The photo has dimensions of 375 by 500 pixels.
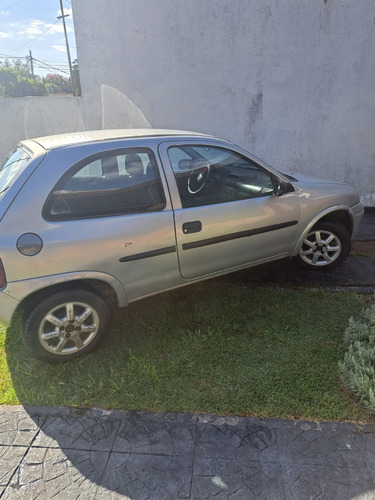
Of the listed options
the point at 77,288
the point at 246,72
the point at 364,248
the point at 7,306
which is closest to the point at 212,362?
the point at 77,288

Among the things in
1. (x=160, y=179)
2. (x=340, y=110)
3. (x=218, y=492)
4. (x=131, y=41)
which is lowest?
(x=218, y=492)

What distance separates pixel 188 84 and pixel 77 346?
175 inches

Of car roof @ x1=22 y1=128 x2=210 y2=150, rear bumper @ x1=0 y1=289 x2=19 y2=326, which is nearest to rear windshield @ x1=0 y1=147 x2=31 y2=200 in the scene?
car roof @ x1=22 y1=128 x2=210 y2=150

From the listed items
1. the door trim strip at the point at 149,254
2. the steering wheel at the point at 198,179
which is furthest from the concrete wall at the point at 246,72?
the door trim strip at the point at 149,254

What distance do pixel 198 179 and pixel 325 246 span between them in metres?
1.74

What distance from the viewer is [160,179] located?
2.93 metres

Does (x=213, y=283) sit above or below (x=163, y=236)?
below

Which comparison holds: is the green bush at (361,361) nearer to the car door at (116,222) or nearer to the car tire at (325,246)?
the car tire at (325,246)

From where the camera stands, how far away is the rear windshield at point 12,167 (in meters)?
2.61

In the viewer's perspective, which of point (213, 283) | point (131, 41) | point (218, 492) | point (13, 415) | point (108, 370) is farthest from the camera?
point (131, 41)

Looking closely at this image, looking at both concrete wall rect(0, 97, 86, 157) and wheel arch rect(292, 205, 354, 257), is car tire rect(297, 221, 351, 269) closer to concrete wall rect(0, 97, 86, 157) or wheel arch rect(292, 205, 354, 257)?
wheel arch rect(292, 205, 354, 257)

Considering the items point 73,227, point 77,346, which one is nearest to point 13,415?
point 77,346

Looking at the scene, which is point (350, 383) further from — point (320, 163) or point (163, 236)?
point (320, 163)

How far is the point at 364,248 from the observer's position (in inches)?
195
